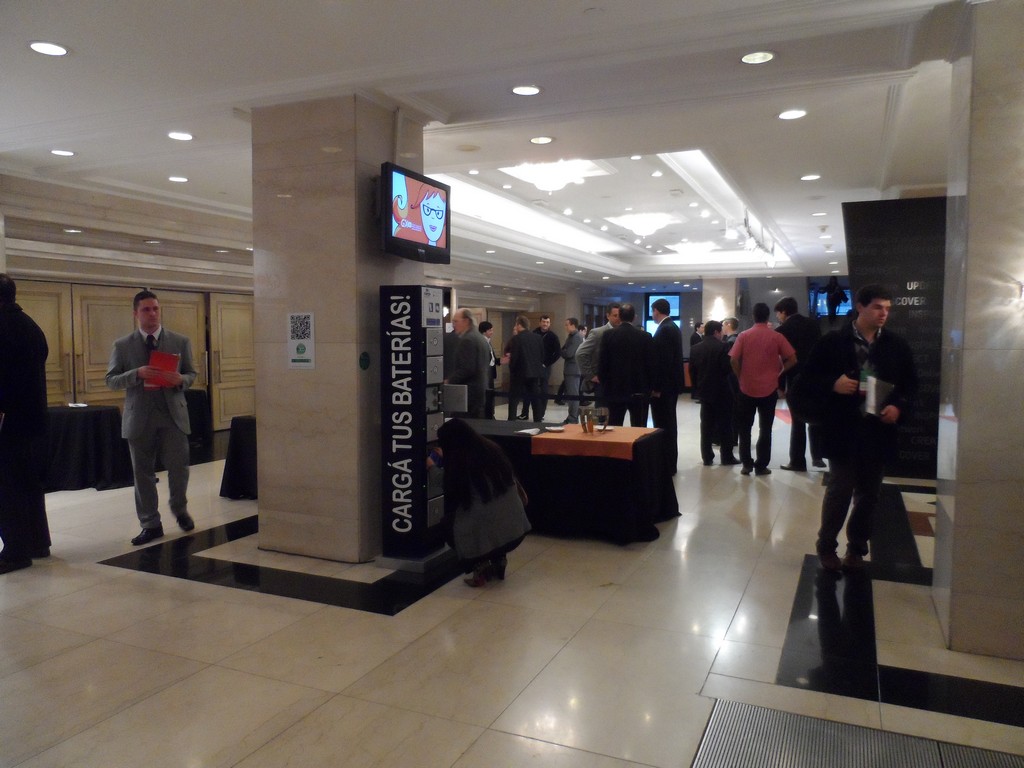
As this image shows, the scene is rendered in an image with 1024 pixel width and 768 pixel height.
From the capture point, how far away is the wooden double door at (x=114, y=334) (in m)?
8.37

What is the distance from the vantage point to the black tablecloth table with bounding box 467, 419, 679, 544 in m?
4.77

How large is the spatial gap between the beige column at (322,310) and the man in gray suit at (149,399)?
0.75 m

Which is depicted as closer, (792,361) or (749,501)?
(749,501)

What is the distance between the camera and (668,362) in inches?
277

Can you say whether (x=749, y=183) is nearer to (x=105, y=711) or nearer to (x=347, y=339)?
(x=347, y=339)

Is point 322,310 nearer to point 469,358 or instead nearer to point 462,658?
point 462,658

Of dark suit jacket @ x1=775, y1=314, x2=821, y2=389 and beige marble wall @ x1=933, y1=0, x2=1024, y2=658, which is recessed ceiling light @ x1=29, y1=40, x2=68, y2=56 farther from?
dark suit jacket @ x1=775, y1=314, x2=821, y2=389

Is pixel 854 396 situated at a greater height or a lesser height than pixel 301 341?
lesser

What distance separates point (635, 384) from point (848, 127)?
277 centimetres

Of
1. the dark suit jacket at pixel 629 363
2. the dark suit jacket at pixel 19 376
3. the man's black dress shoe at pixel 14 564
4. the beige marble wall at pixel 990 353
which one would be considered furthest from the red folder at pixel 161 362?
the beige marble wall at pixel 990 353

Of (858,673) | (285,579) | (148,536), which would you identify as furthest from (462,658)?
(148,536)

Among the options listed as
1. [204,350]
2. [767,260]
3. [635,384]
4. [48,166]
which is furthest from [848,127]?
[767,260]

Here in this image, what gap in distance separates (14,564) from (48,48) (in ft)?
9.89

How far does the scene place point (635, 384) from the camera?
6852 mm
